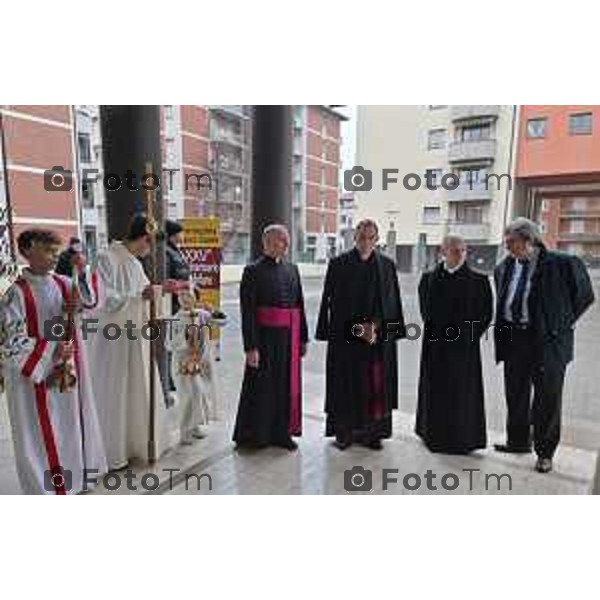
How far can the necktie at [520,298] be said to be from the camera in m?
2.14

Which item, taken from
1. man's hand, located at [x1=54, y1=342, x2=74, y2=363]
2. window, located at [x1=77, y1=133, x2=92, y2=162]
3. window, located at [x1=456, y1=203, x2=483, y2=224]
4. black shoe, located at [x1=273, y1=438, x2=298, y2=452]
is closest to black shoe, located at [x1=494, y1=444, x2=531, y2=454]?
black shoe, located at [x1=273, y1=438, x2=298, y2=452]

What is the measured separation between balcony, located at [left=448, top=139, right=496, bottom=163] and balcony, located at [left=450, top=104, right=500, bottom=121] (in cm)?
15

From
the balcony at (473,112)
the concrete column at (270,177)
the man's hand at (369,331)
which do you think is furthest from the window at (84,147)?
the balcony at (473,112)

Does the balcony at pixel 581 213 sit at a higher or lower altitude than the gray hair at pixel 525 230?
higher

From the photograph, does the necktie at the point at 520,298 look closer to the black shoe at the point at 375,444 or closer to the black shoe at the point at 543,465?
the black shoe at the point at 543,465

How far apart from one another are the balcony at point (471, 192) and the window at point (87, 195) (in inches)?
74.3

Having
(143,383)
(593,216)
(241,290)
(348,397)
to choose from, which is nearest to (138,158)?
(241,290)

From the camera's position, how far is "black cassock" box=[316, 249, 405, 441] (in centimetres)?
232

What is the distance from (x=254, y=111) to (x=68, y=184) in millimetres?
1081

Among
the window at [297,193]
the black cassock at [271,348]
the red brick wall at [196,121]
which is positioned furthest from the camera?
the window at [297,193]
